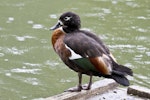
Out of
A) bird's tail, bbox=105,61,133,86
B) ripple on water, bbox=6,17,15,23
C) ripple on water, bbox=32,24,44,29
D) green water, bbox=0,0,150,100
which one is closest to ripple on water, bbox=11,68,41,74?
green water, bbox=0,0,150,100

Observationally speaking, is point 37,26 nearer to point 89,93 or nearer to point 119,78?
point 89,93

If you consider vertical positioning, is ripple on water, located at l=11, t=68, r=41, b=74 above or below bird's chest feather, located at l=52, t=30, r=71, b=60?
below

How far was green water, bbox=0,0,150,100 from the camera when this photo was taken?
777 cm

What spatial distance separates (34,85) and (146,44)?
243 centimetres

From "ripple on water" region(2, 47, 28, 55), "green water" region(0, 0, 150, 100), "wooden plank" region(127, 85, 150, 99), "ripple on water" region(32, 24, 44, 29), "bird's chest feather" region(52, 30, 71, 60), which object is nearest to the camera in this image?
"bird's chest feather" region(52, 30, 71, 60)

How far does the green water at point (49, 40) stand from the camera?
7.77 meters

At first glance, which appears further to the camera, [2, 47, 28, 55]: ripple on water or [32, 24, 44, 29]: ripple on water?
[32, 24, 44, 29]: ripple on water

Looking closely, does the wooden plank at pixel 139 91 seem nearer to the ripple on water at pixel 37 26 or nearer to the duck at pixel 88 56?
the duck at pixel 88 56

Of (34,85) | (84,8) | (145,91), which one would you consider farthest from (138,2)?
(145,91)

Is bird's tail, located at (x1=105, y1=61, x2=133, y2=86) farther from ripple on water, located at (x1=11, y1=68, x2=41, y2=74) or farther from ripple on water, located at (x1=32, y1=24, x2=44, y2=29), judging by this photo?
ripple on water, located at (x1=32, y1=24, x2=44, y2=29)

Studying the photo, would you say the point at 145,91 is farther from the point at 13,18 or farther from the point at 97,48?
the point at 13,18

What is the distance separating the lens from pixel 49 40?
9352 mm

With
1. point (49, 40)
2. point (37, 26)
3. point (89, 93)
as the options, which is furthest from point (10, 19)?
point (89, 93)

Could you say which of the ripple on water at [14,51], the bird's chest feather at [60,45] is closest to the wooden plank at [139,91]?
the bird's chest feather at [60,45]
